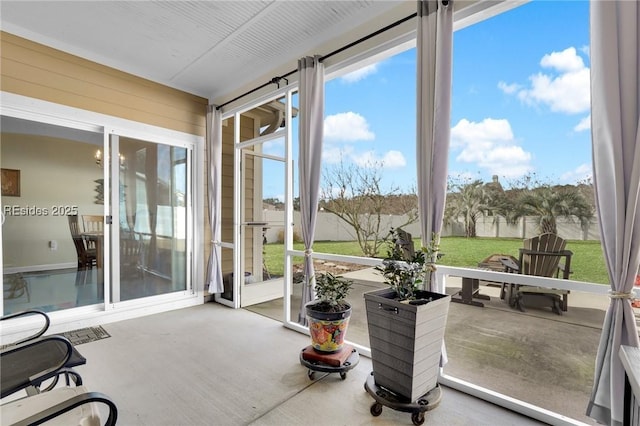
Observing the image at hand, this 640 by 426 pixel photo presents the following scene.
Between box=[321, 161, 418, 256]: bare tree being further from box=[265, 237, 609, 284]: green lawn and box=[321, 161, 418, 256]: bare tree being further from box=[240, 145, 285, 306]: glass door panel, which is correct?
box=[240, 145, 285, 306]: glass door panel

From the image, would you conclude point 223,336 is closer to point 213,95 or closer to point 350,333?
point 350,333

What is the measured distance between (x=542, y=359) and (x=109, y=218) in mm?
4344

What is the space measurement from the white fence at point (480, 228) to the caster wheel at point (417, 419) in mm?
1219

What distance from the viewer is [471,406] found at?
1.99 m

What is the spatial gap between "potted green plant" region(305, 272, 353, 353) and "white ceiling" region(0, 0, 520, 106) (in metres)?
2.18

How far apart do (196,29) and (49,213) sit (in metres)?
2.49

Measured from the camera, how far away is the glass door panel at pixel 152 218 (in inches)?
147

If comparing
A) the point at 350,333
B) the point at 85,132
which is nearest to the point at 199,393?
Result: the point at 350,333

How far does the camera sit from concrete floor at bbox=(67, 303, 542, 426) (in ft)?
6.16

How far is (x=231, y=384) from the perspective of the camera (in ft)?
7.33

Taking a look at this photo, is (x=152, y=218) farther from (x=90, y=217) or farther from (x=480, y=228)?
(x=480, y=228)

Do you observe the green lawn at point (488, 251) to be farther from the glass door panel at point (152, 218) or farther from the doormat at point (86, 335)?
the doormat at point (86, 335)

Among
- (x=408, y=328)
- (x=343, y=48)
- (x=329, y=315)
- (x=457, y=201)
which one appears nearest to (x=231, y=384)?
(x=329, y=315)

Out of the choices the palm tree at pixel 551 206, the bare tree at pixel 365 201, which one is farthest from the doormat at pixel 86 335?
the palm tree at pixel 551 206
